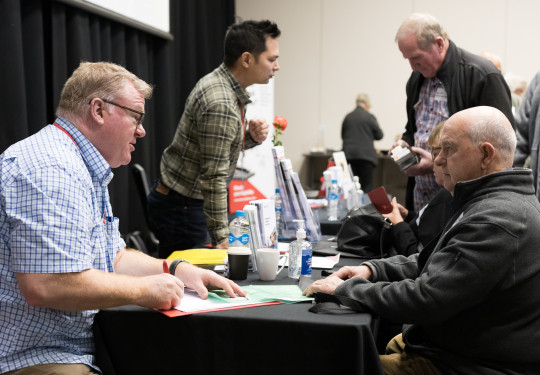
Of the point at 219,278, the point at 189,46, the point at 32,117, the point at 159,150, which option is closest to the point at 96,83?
the point at 219,278

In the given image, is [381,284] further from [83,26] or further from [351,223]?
[83,26]

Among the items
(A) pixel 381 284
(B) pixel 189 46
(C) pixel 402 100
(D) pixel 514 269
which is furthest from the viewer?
(C) pixel 402 100

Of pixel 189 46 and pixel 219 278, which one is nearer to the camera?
pixel 219 278

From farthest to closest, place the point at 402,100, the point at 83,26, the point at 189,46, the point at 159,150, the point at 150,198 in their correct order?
1. the point at 402,100
2. the point at 189,46
3. the point at 159,150
4. the point at 83,26
5. the point at 150,198

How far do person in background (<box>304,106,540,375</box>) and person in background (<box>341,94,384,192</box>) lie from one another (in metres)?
5.67

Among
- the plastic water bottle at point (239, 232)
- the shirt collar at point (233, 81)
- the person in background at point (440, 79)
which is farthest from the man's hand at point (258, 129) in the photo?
the plastic water bottle at point (239, 232)

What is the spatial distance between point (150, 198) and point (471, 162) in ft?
5.71

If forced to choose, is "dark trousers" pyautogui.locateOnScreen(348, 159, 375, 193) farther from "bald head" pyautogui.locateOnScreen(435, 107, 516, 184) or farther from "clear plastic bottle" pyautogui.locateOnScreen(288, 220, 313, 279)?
"bald head" pyautogui.locateOnScreen(435, 107, 516, 184)

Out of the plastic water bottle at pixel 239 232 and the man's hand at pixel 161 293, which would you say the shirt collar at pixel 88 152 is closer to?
the man's hand at pixel 161 293

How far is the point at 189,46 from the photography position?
21.4ft

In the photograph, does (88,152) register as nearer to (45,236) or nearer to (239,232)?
Answer: (45,236)

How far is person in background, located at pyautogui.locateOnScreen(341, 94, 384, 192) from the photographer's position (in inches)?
285

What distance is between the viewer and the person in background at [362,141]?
723 centimetres

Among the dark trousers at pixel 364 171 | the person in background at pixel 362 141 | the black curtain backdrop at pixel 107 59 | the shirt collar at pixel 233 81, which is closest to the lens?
the shirt collar at pixel 233 81
